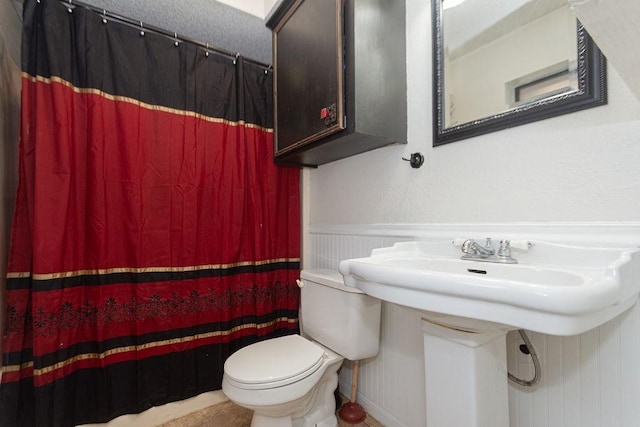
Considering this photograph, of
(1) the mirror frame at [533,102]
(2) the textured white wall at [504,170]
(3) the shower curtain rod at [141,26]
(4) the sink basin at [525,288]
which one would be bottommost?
(4) the sink basin at [525,288]

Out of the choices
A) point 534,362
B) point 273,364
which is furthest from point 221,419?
point 534,362

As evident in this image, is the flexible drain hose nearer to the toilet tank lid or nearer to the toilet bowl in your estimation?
the toilet tank lid

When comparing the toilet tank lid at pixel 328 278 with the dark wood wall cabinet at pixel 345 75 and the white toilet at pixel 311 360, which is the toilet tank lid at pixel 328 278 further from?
the dark wood wall cabinet at pixel 345 75

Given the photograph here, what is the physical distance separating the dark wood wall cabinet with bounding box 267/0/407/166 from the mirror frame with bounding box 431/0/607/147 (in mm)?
163

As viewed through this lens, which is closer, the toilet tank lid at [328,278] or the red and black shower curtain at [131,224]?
the red and black shower curtain at [131,224]

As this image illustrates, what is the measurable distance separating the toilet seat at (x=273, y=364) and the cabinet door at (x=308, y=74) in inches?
37.9

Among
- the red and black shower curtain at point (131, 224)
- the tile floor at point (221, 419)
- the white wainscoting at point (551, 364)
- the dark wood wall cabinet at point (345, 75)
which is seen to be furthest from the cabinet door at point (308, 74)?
the tile floor at point (221, 419)

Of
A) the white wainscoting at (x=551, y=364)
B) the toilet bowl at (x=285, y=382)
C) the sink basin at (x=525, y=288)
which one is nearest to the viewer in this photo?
the sink basin at (x=525, y=288)

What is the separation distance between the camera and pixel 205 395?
149 centimetres

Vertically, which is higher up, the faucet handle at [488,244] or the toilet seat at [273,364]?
the faucet handle at [488,244]

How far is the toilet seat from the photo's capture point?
105 cm

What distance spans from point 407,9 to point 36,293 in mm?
1929

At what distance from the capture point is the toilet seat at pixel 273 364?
3.43 feet

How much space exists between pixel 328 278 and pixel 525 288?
93 cm
